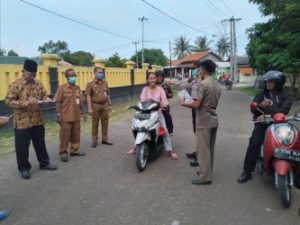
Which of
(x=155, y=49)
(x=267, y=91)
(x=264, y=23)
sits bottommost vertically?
(x=267, y=91)

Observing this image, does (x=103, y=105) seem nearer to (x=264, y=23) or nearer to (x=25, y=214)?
(x=25, y=214)

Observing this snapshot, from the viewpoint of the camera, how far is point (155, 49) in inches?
3460

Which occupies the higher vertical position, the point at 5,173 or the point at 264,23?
the point at 264,23

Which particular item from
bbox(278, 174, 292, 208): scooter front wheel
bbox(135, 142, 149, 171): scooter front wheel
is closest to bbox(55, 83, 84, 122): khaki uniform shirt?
bbox(135, 142, 149, 171): scooter front wheel

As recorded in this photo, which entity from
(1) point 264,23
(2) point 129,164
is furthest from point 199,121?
(1) point 264,23

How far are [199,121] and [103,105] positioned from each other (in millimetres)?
3100

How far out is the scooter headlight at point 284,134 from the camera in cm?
429

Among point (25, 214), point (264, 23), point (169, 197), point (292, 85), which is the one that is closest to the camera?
point (25, 214)

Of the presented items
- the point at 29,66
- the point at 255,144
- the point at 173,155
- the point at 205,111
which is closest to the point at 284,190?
the point at 255,144

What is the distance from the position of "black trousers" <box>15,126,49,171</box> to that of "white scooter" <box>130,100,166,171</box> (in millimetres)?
1542

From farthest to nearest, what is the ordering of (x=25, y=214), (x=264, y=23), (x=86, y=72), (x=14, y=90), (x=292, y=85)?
(x=292, y=85)
(x=264, y=23)
(x=86, y=72)
(x=14, y=90)
(x=25, y=214)

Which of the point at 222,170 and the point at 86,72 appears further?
the point at 86,72

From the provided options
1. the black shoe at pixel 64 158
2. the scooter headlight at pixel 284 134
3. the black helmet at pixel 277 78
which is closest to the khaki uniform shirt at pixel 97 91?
the black shoe at pixel 64 158

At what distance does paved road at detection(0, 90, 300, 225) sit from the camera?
400cm
